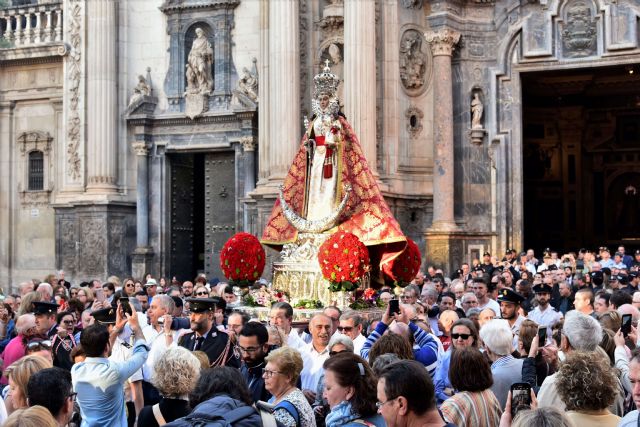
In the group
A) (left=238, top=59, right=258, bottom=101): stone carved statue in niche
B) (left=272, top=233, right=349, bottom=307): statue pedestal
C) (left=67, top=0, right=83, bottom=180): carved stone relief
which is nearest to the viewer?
(left=272, top=233, right=349, bottom=307): statue pedestal

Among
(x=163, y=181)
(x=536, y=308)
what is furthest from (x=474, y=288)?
(x=163, y=181)

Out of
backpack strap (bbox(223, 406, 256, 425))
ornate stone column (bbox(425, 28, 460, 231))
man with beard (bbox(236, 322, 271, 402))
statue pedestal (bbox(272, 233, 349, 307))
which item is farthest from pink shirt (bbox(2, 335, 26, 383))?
ornate stone column (bbox(425, 28, 460, 231))

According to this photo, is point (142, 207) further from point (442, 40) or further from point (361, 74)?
point (442, 40)

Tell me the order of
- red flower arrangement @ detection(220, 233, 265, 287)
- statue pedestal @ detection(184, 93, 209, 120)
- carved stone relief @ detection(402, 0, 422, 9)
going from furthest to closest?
statue pedestal @ detection(184, 93, 209, 120)
carved stone relief @ detection(402, 0, 422, 9)
red flower arrangement @ detection(220, 233, 265, 287)

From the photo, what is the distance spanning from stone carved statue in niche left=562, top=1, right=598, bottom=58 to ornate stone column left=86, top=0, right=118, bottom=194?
1132cm

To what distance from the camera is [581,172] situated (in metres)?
34.8

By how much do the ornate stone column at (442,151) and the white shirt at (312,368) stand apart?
14394mm

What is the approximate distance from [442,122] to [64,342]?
49.0 ft

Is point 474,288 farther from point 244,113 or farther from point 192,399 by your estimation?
point 244,113

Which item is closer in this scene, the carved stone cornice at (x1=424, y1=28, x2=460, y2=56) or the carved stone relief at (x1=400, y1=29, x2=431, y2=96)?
the carved stone cornice at (x1=424, y1=28, x2=460, y2=56)

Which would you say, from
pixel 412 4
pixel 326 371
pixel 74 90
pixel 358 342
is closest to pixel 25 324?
pixel 358 342

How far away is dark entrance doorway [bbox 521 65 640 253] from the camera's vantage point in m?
34.3

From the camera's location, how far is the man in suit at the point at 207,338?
867cm

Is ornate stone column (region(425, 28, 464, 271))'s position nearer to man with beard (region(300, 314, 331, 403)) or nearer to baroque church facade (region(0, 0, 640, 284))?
baroque church facade (region(0, 0, 640, 284))
